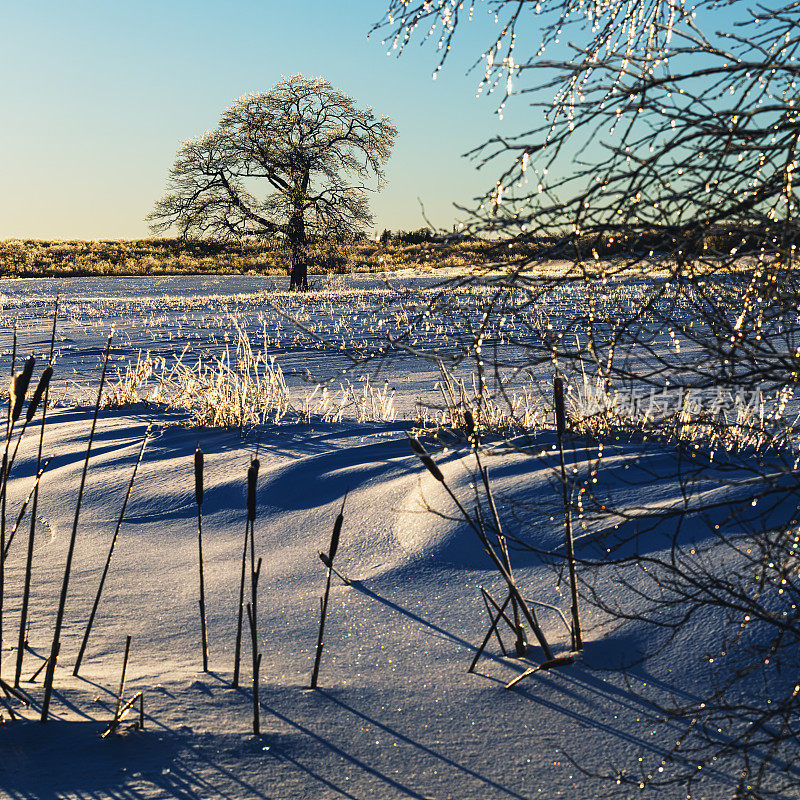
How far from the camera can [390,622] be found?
2518 millimetres

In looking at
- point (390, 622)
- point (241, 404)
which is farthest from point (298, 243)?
point (390, 622)

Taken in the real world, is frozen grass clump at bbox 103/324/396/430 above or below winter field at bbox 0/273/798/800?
above

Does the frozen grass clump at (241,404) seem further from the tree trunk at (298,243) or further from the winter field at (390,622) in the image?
the tree trunk at (298,243)

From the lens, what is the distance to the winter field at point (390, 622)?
65.6 inches

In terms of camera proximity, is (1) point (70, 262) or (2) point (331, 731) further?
(1) point (70, 262)

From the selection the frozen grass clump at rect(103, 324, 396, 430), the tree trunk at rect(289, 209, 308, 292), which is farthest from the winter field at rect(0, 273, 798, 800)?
the tree trunk at rect(289, 209, 308, 292)

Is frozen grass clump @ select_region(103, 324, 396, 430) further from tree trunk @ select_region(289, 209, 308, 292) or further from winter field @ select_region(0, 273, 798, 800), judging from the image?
tree trunk @ select_region(289, 209, 308, 292)

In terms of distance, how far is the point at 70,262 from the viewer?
143ft

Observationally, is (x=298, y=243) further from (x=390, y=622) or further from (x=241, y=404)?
(x=390, y=622)

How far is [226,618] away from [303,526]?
993 mm

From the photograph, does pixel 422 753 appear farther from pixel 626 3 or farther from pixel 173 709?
pixel 626 3

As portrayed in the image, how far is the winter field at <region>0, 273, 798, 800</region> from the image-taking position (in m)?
1.67

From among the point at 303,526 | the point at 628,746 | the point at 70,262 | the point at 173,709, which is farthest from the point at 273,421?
the point at 70,262

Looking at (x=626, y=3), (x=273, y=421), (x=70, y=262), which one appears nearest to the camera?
(x=626, y=3)
